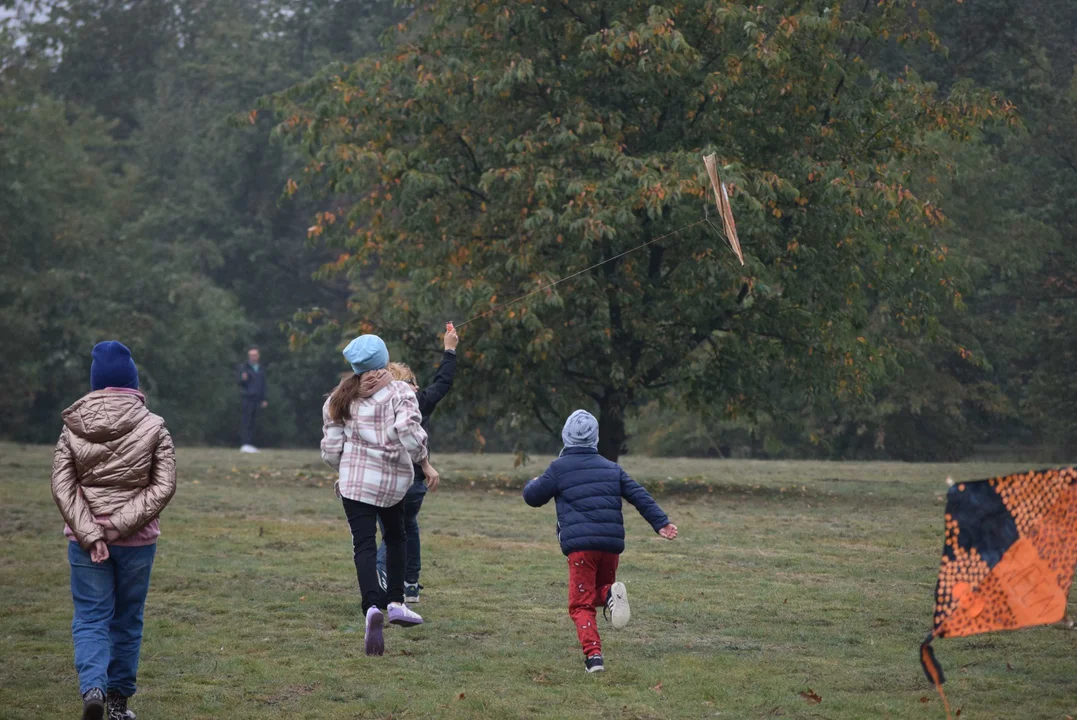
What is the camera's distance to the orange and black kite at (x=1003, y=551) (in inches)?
254

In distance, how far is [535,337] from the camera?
18922 mm

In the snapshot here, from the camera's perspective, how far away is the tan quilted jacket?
22.0 feet

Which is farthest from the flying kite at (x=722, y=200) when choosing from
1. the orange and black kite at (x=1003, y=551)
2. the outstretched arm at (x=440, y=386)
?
the orange and black kite at (x=1003, y=551)

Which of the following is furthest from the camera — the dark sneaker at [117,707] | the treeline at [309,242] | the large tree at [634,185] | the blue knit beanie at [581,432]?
the treeline at [309,242]

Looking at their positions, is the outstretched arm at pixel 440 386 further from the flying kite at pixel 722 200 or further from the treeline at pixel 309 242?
the treeline at pixel 309 242

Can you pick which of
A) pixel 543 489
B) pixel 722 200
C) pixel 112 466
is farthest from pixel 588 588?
pixel 722 200

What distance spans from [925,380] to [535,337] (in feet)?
66.7

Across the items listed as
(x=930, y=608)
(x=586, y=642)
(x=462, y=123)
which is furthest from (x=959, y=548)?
Answer: (x=462, y=123)

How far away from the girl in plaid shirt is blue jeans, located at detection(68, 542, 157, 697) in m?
1.71

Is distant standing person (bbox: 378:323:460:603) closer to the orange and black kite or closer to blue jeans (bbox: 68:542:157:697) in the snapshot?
blue jeans (bbox: 68:542:157:697)

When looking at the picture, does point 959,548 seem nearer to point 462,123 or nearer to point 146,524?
point 146,524

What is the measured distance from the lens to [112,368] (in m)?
6.89

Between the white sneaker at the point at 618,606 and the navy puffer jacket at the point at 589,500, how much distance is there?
228 millimetres

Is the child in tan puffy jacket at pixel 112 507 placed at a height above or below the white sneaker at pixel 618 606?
above
